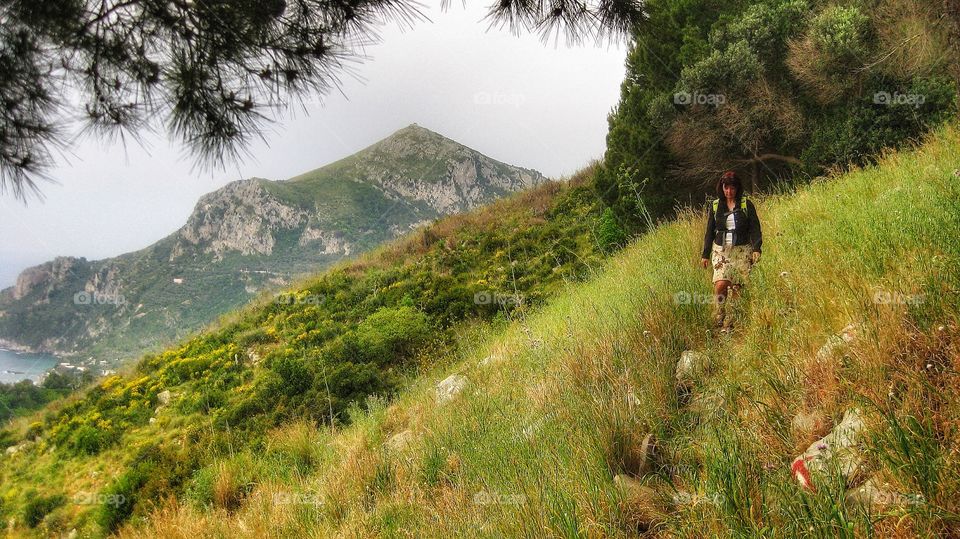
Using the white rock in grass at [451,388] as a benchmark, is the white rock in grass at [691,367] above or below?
above

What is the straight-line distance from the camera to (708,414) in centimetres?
201

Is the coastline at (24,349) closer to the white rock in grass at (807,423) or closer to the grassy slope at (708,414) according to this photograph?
the grassy slope at (708,414)

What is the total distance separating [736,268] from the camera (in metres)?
3.79

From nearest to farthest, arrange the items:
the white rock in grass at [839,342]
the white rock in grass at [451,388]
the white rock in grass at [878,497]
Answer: the white rock in grass at [878,497], the white rock in grass at [839,342], the white rock in grass at [451,388]

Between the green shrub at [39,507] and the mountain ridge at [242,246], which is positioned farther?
the mountain ridge at [242,246]

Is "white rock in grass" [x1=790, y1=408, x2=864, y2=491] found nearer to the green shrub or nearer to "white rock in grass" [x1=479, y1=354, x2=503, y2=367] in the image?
"white rock in grass" [x1=479, y1=354, x2=503, y2=367]

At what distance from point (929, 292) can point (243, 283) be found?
284 feet

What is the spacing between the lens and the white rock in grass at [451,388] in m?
4.71

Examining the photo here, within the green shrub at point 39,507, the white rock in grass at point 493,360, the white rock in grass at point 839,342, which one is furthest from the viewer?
the green shrub at point 39,507

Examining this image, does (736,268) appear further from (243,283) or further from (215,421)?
(243,283)

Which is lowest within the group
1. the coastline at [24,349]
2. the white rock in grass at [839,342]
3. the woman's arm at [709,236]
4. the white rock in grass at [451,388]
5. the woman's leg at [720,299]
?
the white rock in grass at [451,388]

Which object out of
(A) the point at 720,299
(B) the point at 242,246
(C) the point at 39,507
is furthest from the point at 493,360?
(B) the point at 242,246

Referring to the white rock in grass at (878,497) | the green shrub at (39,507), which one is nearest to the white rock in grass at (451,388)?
the white rock in grass at (878,497)

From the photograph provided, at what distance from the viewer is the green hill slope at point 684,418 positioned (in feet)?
4.47
